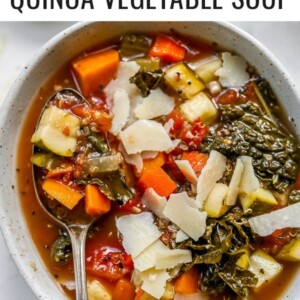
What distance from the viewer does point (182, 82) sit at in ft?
12.2

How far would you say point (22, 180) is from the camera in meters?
3.74

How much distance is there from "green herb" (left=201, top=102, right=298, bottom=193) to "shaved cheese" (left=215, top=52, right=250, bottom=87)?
0.14 m

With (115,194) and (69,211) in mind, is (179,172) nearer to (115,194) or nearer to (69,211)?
(115,194)

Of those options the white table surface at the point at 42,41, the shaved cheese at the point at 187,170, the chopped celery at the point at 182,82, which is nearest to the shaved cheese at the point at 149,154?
the shaved cheese at the point at 187,170

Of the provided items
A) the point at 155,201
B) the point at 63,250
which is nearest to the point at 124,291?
the point at 63,250

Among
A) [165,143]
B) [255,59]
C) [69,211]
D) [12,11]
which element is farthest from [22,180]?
[255,59]

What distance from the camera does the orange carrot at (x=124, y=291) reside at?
3656 millimetres

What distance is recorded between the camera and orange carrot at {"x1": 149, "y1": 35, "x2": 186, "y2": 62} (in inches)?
149

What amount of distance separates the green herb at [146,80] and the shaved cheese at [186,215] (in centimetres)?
63

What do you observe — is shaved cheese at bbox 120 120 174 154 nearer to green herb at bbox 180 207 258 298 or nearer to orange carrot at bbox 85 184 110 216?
orange carrot at bbox 85 184 110 216

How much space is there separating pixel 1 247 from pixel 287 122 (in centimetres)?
185

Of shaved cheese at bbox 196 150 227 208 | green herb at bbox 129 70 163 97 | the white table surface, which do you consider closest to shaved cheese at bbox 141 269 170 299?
shaved cheese at bbox 196 150 227 208

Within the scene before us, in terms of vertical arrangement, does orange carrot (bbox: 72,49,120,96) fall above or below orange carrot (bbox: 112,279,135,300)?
above

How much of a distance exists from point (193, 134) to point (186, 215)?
0.47 meters
